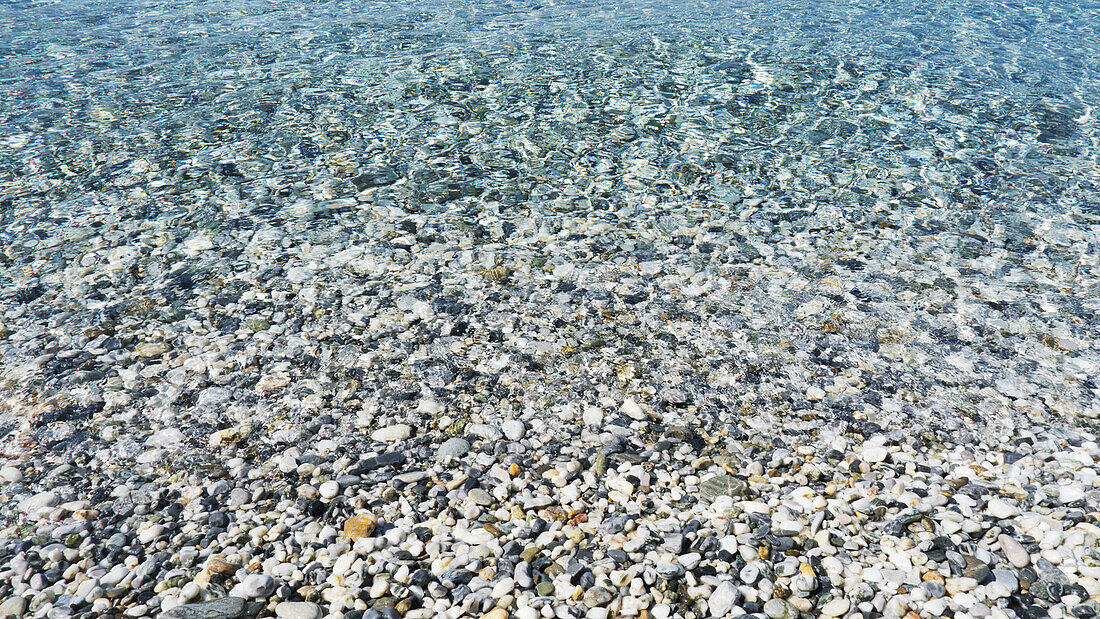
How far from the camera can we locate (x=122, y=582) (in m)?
3.87

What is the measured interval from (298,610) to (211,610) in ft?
1.32

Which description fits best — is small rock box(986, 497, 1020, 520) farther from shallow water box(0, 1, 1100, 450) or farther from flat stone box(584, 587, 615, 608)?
flat stone box(584, 587, 615, 608)

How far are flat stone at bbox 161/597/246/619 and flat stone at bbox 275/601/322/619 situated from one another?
18cm

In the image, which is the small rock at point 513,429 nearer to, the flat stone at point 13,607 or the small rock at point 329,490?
the small rock at point 329,490

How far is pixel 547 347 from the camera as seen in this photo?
6.00m

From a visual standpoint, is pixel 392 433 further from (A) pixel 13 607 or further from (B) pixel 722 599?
(B) pixel 722 599

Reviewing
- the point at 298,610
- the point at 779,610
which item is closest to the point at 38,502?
the point at 298,610

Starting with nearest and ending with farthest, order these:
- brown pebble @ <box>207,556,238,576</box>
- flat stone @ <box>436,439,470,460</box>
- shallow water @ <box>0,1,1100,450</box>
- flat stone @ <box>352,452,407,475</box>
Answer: brown pebble @ <box>207,556,238,576</box> < flat stone @ <box>352,452,407,475</box> < flat stone @ <box>436,439,470,460</box> < shallow water @ <box>0,1,1100,450</box>

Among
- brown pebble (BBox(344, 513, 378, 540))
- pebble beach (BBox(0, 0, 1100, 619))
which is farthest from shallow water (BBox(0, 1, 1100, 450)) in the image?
brown pebble (BBox(344, 513, 378, 540))

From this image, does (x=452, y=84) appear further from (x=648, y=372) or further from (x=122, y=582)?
(x=122, y=582)

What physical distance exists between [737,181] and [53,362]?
6782mm

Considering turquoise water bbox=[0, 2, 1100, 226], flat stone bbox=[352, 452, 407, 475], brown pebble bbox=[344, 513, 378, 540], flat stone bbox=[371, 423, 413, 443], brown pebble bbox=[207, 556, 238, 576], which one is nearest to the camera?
brown pebble bbox=[207, 556, 238, 576]

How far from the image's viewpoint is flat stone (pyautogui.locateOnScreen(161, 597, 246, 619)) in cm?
369

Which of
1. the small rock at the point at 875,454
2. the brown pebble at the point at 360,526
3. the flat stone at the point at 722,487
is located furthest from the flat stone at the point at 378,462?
the small rock at the point at 875,454
